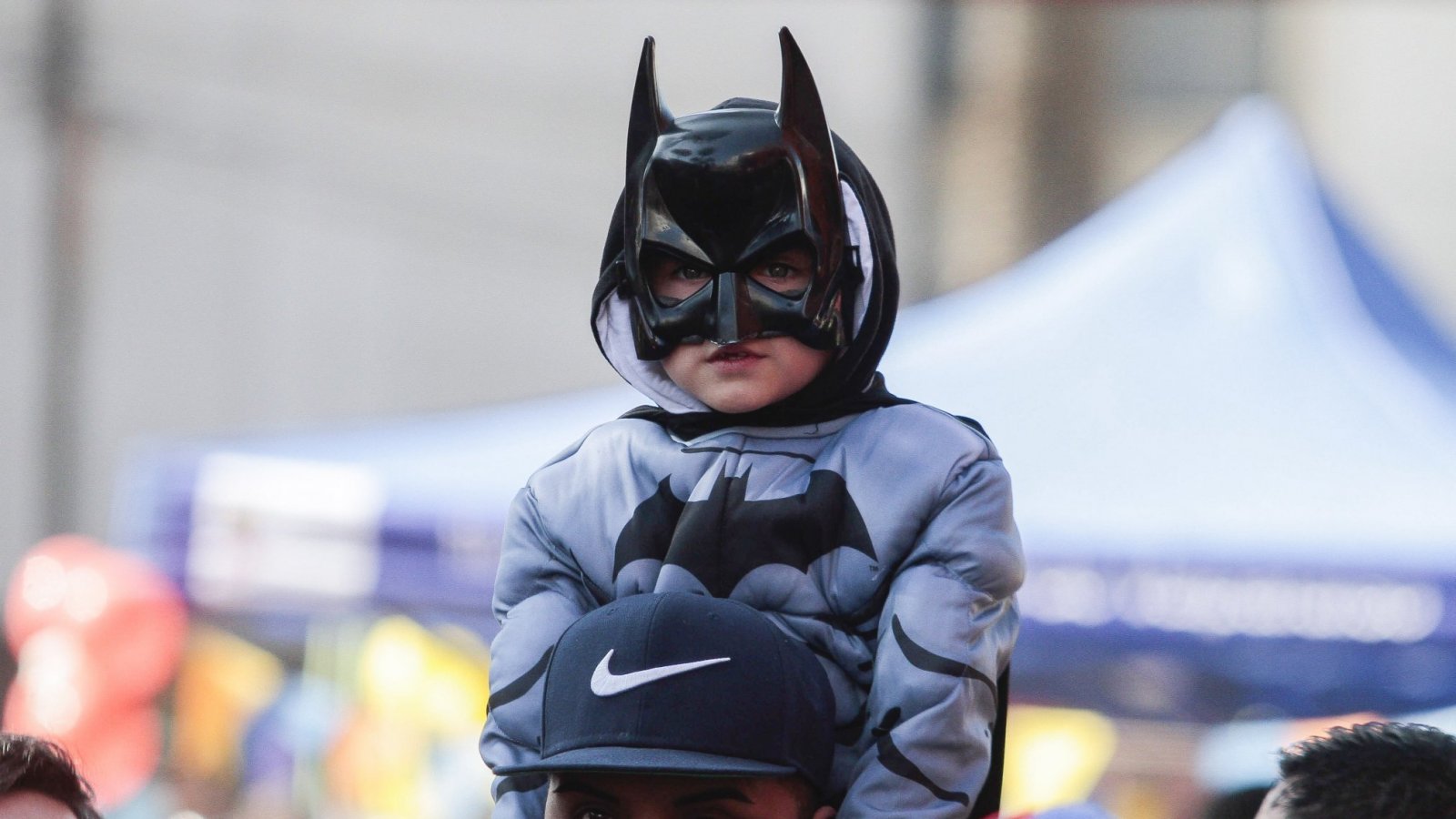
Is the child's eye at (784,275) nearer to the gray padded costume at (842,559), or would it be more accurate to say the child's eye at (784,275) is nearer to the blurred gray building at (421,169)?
the gray padded costume at (842,559)

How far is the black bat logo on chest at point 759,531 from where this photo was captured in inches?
59.1

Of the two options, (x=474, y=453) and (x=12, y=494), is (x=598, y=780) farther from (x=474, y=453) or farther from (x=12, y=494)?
(x=12, y=494)

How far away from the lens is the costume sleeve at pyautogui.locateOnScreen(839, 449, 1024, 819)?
140 centimetres

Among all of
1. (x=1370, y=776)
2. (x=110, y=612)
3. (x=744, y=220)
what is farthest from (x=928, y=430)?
(x=110, y=612)

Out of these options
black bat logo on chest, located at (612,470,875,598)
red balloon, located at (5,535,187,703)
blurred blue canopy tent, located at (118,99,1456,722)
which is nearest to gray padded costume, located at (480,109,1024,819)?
black bat logo on chest, located at (612,470,875,598)

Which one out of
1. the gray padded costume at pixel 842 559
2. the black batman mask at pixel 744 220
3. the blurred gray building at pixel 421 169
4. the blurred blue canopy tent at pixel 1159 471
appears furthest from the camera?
the blurred gray building at pixel 421 169

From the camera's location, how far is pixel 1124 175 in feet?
30.0

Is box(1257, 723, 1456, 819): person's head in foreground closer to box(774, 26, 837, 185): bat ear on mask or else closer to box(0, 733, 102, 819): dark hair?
box(774, 26, 837, 185): bat ear on mask

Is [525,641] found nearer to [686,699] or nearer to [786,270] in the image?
[686,699]

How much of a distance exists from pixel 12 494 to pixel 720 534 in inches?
324

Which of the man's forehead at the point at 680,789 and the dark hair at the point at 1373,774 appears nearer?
the man's forehead at the point at 680,789

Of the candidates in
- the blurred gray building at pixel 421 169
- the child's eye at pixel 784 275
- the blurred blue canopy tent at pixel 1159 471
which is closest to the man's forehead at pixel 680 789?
the child's eye at pixel 784 275

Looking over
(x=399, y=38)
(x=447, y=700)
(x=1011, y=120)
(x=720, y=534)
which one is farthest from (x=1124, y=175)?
(x=720, y=534)

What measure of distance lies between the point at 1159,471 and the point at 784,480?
3.29 meters
